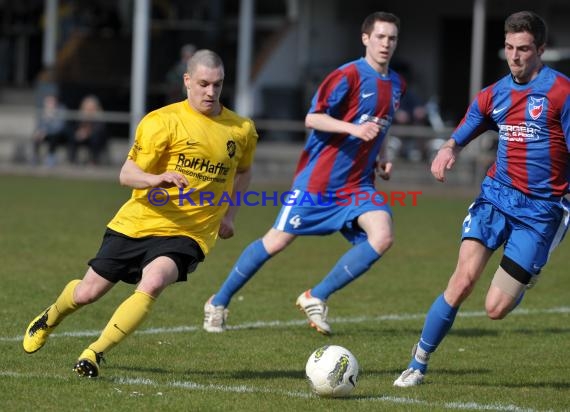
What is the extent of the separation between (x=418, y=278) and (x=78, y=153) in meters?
14.5

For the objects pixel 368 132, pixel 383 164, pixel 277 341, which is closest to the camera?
pixel 368 132

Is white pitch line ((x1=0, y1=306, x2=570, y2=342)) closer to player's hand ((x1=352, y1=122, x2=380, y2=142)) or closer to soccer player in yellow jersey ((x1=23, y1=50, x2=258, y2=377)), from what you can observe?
soccer player in yellow jersey ((x1=23, y1=50, x2=258, y2=377))

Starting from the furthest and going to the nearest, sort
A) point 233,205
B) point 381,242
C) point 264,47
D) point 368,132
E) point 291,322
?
point 264,47 < point 291,322 < point 381,242 < point 368,132 < point 233,205

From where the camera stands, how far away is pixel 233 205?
7480 mm

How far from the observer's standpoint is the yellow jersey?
690 centimetres

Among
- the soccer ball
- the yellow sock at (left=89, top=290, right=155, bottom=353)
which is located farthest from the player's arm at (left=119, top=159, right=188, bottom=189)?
the soccer ball

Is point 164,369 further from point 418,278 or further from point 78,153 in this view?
point 78,153

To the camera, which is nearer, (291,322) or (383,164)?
(383,164)

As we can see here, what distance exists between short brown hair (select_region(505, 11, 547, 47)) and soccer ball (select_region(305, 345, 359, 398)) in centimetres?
196

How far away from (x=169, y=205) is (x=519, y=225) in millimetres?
1950

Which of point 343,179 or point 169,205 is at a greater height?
point 169,205

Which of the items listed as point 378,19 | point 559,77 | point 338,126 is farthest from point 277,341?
point 559,77

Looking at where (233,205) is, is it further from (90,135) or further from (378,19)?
(90,135)

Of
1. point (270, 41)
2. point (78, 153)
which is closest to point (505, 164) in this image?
point (78, 153)
